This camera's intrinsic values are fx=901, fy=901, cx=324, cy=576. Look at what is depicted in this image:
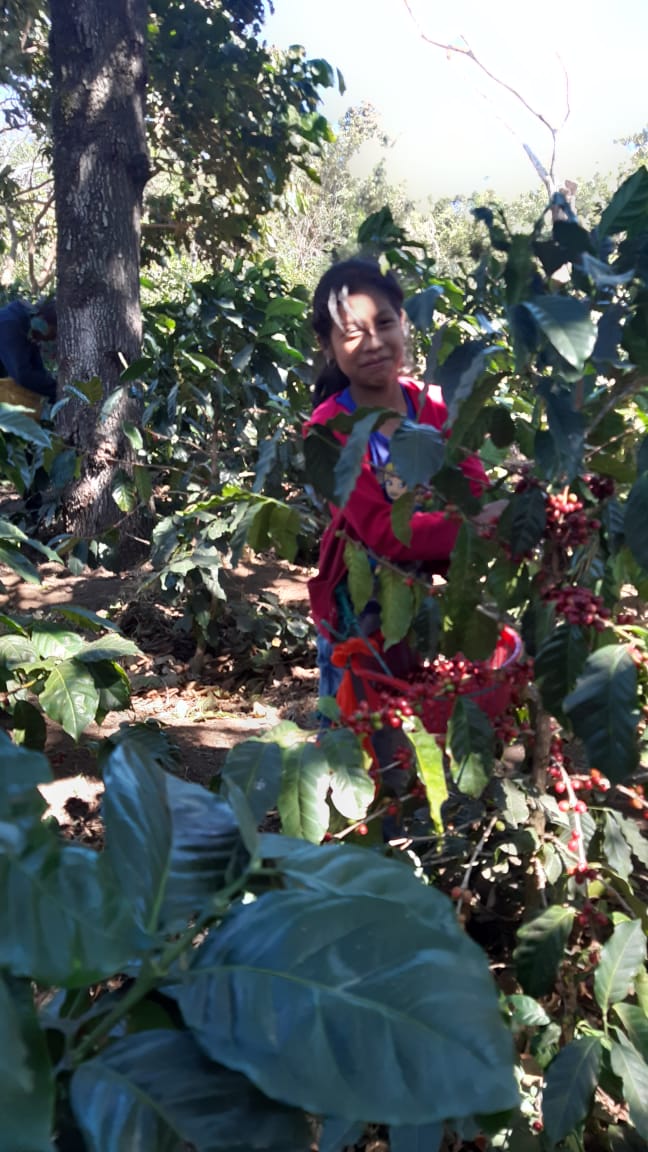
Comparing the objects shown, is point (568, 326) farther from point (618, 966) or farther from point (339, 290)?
point (339, 290)

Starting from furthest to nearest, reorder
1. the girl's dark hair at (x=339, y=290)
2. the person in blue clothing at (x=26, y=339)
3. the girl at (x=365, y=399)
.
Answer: the person in blue clothing at (x=26, y=339)
the girl's dark hair at (x=339, y=290)
the girl at (x=365, y=399)

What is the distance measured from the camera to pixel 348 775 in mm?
1104

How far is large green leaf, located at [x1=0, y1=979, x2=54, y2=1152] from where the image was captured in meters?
0.37

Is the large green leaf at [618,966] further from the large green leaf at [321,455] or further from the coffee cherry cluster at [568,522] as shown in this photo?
the large green leaf at [321,455]

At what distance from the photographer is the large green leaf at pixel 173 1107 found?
422 millimetres

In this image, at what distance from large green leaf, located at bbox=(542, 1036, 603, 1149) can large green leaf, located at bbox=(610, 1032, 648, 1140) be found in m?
0.03

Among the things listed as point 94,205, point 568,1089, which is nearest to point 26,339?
point 94,205

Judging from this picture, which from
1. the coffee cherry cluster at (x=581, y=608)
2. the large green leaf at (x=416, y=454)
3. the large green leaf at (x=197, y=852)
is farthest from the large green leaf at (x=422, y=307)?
the large green leaf at (x=197, y=852)

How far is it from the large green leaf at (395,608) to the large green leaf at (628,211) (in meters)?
0.52

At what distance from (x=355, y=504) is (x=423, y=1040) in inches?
47.1

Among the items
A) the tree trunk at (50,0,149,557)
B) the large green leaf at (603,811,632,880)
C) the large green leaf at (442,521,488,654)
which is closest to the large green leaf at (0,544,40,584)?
the large green leaf at (442,521,488,654)

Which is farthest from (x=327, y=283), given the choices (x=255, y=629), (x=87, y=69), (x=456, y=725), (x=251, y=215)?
(x=251, y=215)

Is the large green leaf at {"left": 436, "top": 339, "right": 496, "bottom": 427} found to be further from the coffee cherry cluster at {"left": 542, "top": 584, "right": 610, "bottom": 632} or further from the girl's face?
the girl's face

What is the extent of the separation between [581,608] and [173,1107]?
73cm
